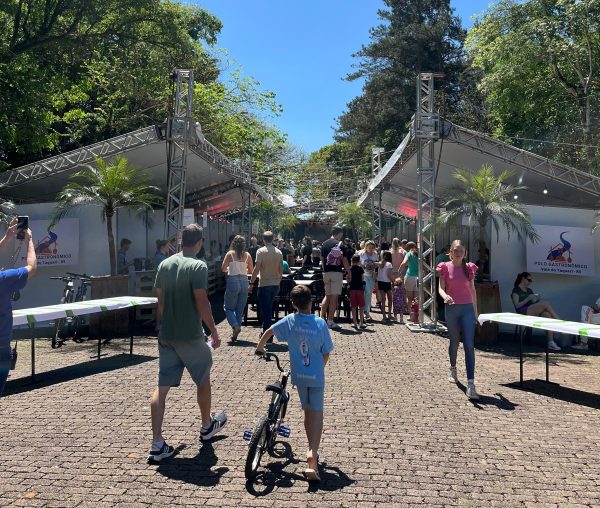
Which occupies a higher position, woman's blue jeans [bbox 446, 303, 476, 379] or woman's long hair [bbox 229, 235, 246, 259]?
woman's long hair [bbox 229, 235, 246, 259]

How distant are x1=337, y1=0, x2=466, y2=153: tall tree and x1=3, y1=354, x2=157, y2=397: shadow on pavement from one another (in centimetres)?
3919

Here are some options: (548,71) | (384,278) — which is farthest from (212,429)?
(548,71)

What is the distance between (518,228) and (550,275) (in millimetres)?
1201

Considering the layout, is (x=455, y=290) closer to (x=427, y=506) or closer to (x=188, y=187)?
(x=427, y=506)

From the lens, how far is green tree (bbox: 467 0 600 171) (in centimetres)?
2338

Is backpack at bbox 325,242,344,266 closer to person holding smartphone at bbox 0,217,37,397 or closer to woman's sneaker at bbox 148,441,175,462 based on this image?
woman's sneaker at bbox 148,441,175,462

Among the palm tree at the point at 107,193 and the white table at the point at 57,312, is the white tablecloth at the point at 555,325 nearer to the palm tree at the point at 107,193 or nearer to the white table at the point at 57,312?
the white table at the point at 57,312

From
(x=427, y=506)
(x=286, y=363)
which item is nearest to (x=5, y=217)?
(x=286, y=363)

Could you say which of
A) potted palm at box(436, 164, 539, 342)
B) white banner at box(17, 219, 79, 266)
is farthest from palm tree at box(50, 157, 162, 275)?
potted palm at box(436, 164, 539, 342)

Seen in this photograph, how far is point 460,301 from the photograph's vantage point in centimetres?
730

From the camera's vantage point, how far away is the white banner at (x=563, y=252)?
41.4ft

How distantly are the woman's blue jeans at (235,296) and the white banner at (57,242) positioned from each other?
193 inches

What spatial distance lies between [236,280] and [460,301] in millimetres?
4378

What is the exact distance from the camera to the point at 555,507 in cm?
416
